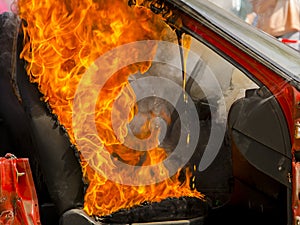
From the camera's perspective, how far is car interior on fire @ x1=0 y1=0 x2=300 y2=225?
2.48 m

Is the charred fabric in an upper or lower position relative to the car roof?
lower

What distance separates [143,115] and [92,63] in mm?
433

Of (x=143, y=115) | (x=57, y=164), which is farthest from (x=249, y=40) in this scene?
(x=57, y=164)

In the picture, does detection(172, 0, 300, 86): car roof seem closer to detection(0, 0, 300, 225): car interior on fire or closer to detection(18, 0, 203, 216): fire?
detection(0, 0, 300, 225): car interior on fire

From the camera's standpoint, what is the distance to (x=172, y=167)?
9.73ft

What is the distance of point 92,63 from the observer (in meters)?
2.78

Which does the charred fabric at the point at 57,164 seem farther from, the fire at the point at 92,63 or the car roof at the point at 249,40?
the car roof at the point at 249,40

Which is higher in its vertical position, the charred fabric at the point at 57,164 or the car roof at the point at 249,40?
the car roof at the point at 249,40

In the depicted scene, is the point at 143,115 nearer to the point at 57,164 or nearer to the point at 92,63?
the point at 92,63

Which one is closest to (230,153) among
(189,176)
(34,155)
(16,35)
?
(189,176)

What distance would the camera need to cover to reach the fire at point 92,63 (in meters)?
2.69

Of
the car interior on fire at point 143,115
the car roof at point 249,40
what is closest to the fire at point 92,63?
the car interior on fire at point 143,115

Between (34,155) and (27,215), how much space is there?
608 mm

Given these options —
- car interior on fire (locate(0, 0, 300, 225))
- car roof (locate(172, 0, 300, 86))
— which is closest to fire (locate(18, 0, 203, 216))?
car interior on fire (locate(0, 0, 300, 225))
